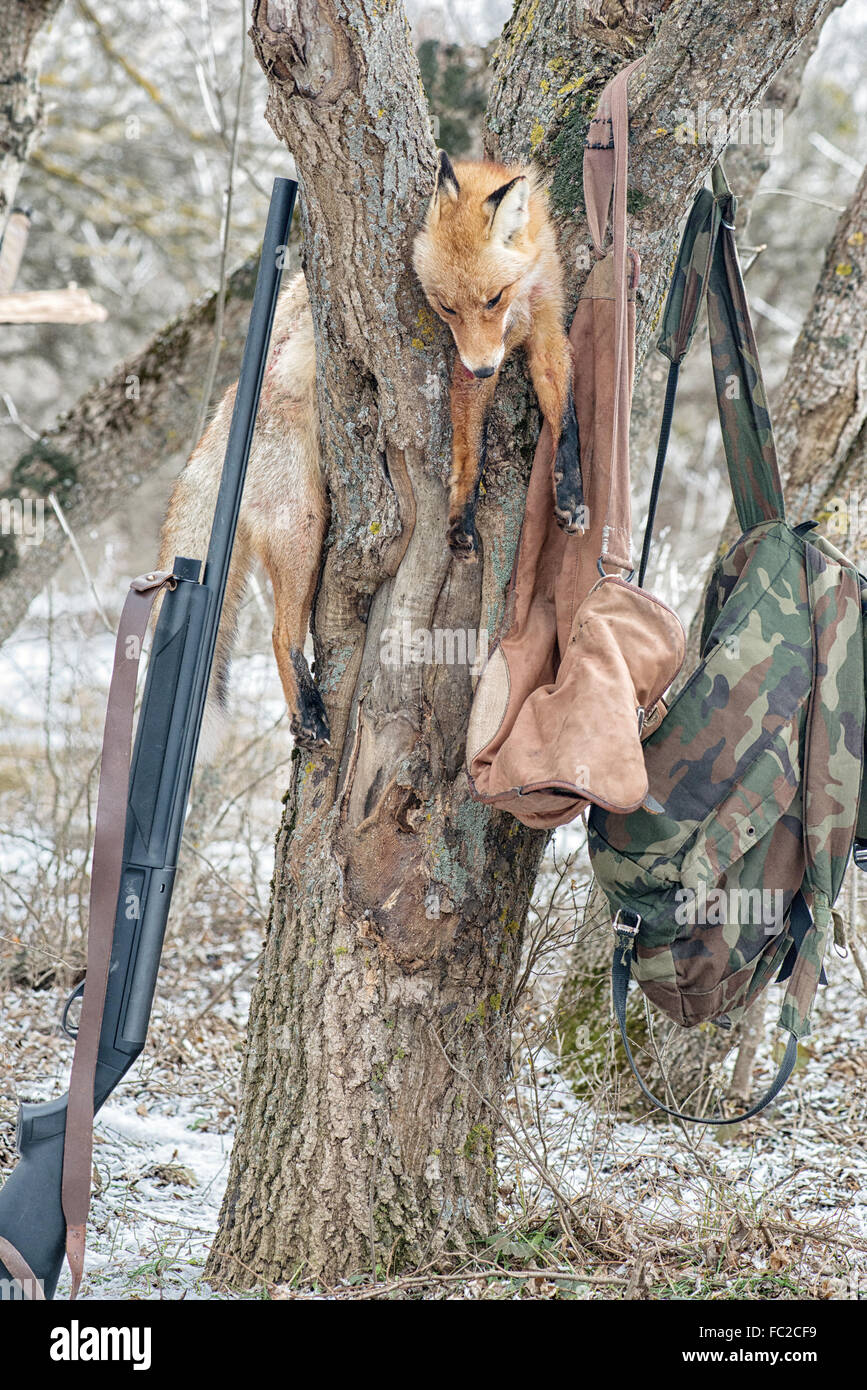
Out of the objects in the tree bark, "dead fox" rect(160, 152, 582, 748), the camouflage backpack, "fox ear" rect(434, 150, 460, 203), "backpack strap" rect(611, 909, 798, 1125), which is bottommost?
"backpack strap" rect(611, 909, 798, 1125)

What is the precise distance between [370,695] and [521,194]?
41.4 inches

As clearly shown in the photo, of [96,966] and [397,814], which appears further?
[397,814]

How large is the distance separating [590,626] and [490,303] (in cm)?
73

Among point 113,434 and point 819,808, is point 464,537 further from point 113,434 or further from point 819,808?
point 113,434

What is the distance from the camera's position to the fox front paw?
83.8 inches

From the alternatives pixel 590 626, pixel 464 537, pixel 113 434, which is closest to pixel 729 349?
pixel 464 537

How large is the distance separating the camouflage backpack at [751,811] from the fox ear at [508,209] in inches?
32.1

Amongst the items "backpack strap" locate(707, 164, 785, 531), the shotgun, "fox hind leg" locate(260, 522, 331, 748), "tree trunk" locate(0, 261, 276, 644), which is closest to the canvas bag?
"backpack strap" locate(707, 164, 785, 531)

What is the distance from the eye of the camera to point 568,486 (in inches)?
80.9

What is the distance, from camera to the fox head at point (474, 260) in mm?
2020

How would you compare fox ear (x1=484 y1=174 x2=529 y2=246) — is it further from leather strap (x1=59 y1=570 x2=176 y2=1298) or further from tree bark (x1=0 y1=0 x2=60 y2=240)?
tree bark (x1=0 y1=0 x2=60 y2=240)

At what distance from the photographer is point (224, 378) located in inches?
194

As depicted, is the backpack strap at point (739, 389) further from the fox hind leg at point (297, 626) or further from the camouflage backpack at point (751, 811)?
the fox hind leg at point (297, 626)

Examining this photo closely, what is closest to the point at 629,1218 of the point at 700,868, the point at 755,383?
the point at 700,868
